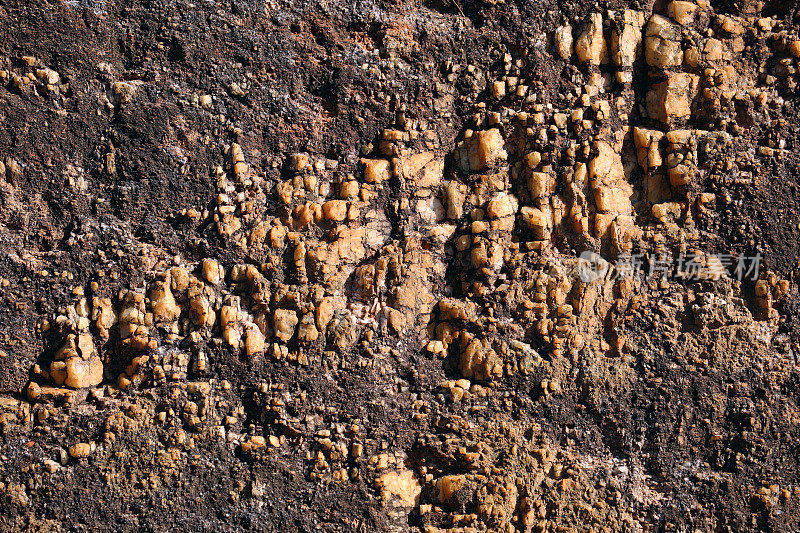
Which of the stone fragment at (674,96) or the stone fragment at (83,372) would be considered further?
the stone fragment at (674,96)

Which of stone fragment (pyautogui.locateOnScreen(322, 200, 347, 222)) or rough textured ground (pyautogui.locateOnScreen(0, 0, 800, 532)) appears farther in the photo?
stone fragment (pyautogui.locateOnScreen(322, 200, 347, 222))

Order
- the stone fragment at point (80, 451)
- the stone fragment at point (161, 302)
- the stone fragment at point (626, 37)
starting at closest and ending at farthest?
the stone fragment at point (80, 451) < the stone fragment at point (161, 302) < the stone fragment at point (626, 37)

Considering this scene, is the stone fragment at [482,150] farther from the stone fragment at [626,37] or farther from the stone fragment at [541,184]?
the stone fragment at [626,37]

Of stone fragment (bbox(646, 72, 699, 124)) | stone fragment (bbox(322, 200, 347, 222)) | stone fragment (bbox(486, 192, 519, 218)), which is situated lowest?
stone fragment (bbox(322, 200, 347, 222))

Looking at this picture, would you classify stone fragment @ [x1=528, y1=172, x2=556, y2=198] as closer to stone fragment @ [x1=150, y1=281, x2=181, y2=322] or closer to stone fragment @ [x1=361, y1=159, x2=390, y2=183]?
stone fragment @ [x1=361, y1=159, x2=390, y2=183]

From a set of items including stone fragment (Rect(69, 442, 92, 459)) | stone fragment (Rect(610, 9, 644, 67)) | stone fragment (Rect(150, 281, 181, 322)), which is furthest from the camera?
stone fragment (Rect(610, 9, 644, 67))

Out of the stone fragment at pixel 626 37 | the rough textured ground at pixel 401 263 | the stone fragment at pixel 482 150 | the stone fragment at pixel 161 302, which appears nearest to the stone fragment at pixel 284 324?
the rough textured ground at pixel 401 263

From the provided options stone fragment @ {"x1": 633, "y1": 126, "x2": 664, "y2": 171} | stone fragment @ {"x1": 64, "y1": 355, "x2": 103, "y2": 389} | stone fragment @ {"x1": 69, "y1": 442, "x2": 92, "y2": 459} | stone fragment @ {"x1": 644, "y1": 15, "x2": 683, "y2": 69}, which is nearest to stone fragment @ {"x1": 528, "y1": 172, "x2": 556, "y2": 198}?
stone fragment @ {"x1": 633, "y1": 126, "x2": 664, "y2": 171}

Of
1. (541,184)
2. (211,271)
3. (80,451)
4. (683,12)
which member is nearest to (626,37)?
(683,12)

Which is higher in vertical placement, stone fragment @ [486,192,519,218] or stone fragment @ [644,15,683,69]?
stone fragment @ [644,15,683,69]

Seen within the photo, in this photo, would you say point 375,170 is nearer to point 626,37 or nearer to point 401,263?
point 401,263
